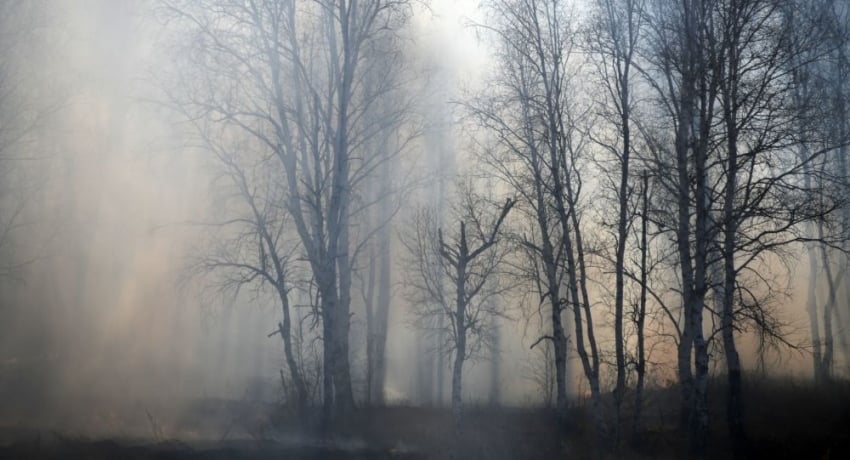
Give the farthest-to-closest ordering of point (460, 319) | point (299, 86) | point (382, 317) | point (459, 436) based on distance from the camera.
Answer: point (382, 317) < point (299, 86) < point (459, 436) < point (460, 319)

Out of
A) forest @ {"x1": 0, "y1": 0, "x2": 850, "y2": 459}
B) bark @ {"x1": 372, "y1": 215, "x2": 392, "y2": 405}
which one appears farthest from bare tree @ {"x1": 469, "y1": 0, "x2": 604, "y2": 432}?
bark @ {"x1": 372, "y1": 215, "x2": 392, "y2": 405}

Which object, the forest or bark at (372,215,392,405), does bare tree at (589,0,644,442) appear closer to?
the forest

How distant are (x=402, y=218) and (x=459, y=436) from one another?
46.1 ft

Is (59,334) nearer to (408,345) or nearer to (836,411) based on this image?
(408,345)

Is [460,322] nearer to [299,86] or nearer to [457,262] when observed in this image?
[457,262]

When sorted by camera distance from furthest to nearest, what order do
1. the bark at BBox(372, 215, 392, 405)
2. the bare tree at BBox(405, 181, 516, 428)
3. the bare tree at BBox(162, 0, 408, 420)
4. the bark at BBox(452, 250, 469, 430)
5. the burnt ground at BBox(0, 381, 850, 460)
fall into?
the bark at BBox(372, 215, 392, 405) → the bare tree at BBox(405, 181, 516, 428) → the bare tree at BBox(162, 0, 408, 420) → the bark at BBox(452, 250, 469, 430) → the burnt ground at BBox(0, 381, 850, 460)

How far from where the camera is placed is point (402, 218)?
28.1 m

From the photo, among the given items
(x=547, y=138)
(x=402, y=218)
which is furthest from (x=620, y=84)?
(x=402, y=218)

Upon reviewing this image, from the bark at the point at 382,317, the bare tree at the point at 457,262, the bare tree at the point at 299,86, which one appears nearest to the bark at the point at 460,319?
the bare tree at the point at 457,262

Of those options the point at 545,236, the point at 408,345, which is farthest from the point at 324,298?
the point at 408,345

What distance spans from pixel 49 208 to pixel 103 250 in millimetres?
3976

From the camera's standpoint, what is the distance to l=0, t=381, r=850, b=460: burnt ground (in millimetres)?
13258

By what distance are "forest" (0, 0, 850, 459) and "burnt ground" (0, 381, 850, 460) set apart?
0.33ft

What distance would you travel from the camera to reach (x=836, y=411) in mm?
17281
